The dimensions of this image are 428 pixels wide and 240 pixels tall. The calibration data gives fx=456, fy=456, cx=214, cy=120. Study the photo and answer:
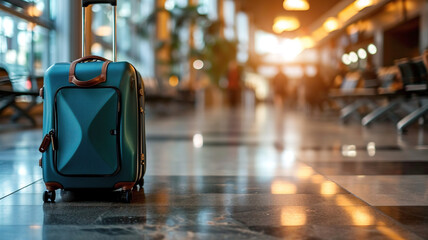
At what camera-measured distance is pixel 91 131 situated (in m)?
2.19

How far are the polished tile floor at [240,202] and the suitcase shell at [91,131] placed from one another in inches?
4.7

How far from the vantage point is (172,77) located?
17.8 metres

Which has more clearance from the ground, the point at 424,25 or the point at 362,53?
the point at 362,53

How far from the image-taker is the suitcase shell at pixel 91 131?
2182 mm

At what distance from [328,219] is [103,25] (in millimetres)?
11576

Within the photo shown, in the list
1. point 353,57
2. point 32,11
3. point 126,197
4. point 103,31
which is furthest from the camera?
point 353,57

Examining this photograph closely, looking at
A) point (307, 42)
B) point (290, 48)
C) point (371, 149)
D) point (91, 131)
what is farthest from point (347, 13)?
point (290, 48)

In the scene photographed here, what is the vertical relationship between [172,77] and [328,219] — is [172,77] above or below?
above

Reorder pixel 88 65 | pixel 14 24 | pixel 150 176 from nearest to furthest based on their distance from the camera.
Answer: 1. pixel 88 65
2. pixel 150 176
3. pixel 14 24

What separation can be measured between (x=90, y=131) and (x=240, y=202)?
2.61 feet

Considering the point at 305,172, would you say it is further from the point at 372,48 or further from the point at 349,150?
the point at 372,48

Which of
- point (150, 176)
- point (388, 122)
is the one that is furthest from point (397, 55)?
point (150, 176)

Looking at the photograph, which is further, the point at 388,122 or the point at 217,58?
the point at 217,58

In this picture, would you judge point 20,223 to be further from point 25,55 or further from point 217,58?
point 217,58
